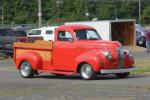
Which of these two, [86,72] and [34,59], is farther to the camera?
[34,59]

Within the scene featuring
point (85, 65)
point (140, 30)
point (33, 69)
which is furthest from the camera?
point (140, 30)

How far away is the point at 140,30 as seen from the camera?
169ft

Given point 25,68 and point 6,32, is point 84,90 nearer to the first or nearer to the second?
point 25,68

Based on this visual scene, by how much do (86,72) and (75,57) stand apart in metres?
0.73

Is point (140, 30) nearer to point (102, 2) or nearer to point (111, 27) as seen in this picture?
point (111, 27)

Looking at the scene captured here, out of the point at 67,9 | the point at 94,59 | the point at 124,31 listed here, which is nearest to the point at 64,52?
the point at 94,59

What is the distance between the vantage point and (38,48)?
2241cm

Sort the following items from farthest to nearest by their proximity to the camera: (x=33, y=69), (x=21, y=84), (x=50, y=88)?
(x=33, y=69), (x=21, y=84), (x=50, y=88)

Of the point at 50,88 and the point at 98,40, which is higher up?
the point at 98,40

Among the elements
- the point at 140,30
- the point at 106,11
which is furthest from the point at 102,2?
the point at 140,30

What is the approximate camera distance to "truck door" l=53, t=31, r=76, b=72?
2117cm

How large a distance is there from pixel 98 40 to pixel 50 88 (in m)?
4.43

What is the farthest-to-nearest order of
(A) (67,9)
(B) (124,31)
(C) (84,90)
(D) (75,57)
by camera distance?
(A) (67,9)
(B) (124,31)
(D) (75,57)
(C) (84,90)

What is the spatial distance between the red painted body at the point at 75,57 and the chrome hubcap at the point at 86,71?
7.9 inches
